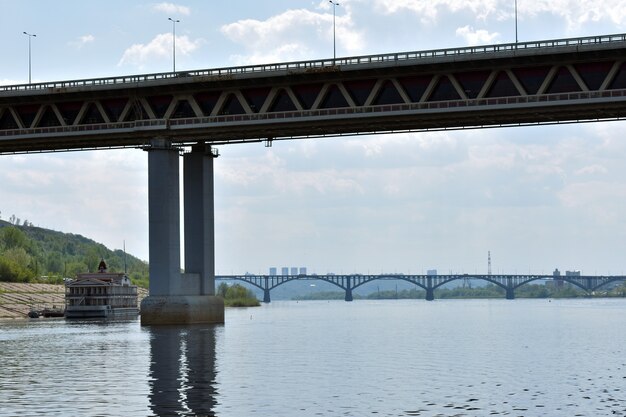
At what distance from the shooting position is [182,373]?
62.3 metres

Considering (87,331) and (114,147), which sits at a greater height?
(114,147)

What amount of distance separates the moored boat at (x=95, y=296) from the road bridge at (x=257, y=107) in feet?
154

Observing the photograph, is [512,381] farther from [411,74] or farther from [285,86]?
[285,86]

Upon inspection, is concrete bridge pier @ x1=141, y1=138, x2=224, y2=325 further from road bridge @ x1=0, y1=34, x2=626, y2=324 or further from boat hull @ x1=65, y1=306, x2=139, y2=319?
boat hull @ x1=65, y1=306, x2=139, y2=319

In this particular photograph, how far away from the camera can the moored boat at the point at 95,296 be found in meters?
166

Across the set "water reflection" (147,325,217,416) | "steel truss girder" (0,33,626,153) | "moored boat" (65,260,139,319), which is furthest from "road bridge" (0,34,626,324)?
"moored boat" (65,260,139,319)

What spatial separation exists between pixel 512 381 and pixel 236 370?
1607 cm

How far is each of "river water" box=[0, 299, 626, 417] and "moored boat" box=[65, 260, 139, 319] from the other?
65.5 meters

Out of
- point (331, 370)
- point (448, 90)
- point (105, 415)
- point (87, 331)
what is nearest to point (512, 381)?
point (331, 370)

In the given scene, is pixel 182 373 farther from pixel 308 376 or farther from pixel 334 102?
pixel 334 102

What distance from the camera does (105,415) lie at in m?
44.5

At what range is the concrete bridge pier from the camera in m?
111

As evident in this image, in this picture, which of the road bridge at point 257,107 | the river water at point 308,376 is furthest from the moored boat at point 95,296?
the river water at point 308,376

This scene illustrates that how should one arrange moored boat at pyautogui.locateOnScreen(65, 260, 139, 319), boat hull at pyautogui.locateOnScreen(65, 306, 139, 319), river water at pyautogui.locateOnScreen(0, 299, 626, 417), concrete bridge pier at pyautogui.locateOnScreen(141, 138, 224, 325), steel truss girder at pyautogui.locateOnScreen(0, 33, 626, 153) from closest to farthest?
river water at pyautogui.locateOnScreen(0, 299, 626, 417) → steel truss girder at pyautogui.locateOnScreen(0, 33, 626, 153) → concrete bridge pier at pyautogui.locateOnScreen(141, 138, 224, 325) → boat hull at pyautogui.locateOnScreen(65, 306, 139, 319) → moored boat at pyautogui.locateOnScreen(65, 260, 139, 319)
